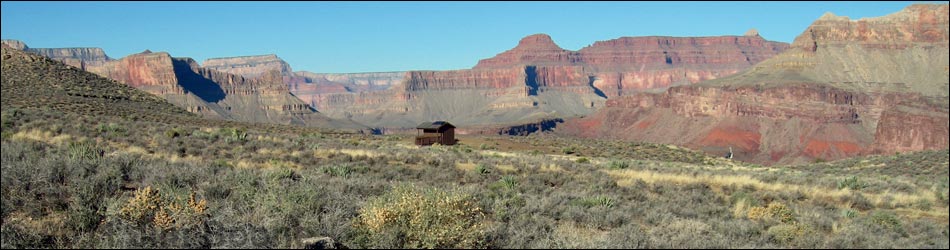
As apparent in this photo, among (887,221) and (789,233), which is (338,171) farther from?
(887,221)

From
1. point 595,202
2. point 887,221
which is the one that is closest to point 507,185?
point 595,202

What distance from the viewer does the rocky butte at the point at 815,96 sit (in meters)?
102

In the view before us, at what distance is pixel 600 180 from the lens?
59.3 ft

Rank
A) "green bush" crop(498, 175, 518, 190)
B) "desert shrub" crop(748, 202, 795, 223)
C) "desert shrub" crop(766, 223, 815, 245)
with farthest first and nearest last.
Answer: "green bush" crop(498, 175, 518, 190) < "desert shrub" crop(748, 202, 795, 223) < "desert shrub" crop(766, 223, 815, 245)

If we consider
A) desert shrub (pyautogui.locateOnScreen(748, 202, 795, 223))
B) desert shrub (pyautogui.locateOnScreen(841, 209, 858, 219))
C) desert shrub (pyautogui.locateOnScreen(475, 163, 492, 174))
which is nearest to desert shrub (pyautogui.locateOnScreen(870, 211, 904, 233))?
desert shrub (pyautogui.locateOnScreen(841, 209, 858, 219))

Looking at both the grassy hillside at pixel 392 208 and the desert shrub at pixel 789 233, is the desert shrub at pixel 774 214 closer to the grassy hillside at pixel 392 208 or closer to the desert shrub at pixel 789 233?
the grassy hillside at pixel 392 208

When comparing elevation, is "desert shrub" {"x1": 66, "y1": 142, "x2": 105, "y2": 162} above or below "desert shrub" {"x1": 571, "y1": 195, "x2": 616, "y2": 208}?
above

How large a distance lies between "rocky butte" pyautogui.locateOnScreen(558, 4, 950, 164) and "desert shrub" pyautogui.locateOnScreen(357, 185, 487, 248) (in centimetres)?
8883

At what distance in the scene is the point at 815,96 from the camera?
111625 mm

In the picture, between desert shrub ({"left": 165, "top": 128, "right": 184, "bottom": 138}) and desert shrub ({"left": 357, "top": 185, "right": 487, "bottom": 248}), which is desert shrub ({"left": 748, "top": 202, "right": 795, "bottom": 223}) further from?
desert shrub ({"left": 165, "top": 128, "right": 184, "bottom": 138})

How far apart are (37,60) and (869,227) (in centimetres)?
3019

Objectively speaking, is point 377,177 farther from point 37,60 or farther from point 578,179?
point 37,60

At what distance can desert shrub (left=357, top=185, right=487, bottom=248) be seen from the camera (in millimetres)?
7941

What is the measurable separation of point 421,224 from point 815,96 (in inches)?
4934
